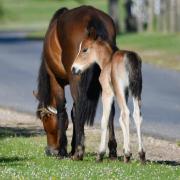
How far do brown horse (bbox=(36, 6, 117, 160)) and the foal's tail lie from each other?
966mm

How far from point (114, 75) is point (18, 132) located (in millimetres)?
5831

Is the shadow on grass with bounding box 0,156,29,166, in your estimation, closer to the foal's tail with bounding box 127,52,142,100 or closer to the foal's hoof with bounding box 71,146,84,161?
the foal's hoof with bounding box 71,146,84,161

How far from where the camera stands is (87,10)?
14.8 metres

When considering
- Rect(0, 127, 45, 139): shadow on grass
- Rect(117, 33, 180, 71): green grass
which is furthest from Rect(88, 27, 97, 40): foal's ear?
Rect(117, 33, 180, 71): green grass

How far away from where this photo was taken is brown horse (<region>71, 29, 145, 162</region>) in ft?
42.7

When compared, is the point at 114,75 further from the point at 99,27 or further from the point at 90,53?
the point at 99,27

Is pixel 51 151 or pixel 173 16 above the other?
pixel 51 151

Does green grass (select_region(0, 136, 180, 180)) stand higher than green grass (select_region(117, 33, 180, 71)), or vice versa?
green grass (select_region(0, 136, 180, 180))

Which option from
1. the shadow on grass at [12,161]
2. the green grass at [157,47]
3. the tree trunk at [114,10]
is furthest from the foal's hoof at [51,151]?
the tree trunk at [114,10]

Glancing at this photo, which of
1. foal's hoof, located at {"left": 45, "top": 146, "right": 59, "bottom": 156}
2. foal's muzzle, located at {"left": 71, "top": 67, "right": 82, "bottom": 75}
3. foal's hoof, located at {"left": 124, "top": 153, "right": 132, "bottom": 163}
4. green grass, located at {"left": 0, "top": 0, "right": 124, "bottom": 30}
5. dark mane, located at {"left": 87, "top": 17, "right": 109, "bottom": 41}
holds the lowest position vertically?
green grass, located at {"left": 0, "top": 0, "right": 124, "bottom": 30}

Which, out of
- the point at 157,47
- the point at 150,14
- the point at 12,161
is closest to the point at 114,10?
the point at 150,14

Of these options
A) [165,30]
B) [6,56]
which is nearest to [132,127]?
[6,56]

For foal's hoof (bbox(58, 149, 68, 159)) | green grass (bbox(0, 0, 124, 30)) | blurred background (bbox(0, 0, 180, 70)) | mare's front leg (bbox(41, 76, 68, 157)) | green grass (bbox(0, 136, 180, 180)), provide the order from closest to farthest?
green grass (bbox(0, 136, 180, 180)) < foal's hoof (bbox(58, 149, 68, 159)) < mare's front leg (bbox(41, 76, 68, 157)) < blurred background (bbox(0, 0, 180, 70)) < green grass (bbox(0, 0, 124, 30))

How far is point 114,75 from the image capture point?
1316 cm
